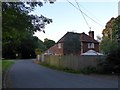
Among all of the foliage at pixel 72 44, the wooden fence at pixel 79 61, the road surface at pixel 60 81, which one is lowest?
the road surface at pixel 60 81

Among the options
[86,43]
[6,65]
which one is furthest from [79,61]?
[86,43]

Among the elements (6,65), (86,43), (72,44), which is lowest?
(6,65)

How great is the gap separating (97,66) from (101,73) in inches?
62.2

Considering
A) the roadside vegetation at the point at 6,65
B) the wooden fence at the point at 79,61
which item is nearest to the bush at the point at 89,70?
the wooden fence at the point at 79,61

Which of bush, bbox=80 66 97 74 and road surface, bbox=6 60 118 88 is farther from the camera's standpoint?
bush, bbox=80 66 97 74

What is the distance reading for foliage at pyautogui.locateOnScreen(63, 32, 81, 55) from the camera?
224ft

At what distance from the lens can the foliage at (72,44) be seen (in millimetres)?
68312

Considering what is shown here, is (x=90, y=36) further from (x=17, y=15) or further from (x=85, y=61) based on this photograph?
(x=17, y=15)

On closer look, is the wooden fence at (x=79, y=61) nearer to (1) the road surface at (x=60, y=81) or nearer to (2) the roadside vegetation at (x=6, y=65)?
(1) the road surface at (x=60, y=81)

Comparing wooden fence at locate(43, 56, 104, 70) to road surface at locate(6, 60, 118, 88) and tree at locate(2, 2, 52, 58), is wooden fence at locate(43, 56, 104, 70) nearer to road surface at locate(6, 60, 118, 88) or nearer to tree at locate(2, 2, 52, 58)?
Result: road surface at locate(6, 60, 118, 88)

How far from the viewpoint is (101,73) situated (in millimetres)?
31234

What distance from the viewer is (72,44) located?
225ft

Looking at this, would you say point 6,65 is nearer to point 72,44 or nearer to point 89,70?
point 89,70

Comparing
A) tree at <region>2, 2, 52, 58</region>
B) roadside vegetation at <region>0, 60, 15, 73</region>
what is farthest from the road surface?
roadside vegetation at <region>0, 60, 15, 73</region>
